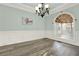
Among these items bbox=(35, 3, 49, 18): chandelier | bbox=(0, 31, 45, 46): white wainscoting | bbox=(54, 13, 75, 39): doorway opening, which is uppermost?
bbox=(35, 3, 49, 18): chandelier

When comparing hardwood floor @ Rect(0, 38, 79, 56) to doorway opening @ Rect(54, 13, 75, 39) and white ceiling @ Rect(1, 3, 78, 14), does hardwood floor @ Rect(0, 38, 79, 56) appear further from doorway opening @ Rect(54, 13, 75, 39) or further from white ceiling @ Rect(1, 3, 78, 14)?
white ceiling @ Rect(1, 3, 78, 14)

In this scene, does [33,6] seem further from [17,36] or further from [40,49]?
[40,49]

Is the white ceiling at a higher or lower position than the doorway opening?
higher

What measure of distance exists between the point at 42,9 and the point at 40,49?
0.63 m

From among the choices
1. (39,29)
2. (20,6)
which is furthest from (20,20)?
(39,29)

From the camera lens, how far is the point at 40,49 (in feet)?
5.38

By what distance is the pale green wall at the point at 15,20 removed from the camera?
1.59 metres

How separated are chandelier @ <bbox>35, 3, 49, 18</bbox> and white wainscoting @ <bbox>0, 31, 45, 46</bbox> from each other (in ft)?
0.98

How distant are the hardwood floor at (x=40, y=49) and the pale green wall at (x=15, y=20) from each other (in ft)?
0.79

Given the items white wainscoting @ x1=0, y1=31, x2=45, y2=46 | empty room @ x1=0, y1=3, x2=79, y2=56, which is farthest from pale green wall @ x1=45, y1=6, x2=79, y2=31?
white wainscoting @ x1=0, y1=31, x2=45, y2=46

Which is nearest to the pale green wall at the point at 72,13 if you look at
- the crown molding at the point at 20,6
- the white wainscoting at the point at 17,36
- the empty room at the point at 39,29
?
the empty room at the point at 39,29

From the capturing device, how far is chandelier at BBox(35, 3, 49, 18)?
1.62 m

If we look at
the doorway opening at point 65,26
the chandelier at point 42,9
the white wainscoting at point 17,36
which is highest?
the chandelier at point 42,9

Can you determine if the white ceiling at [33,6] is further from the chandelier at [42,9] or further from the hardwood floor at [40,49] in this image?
the hardwood floor at [40,49]
